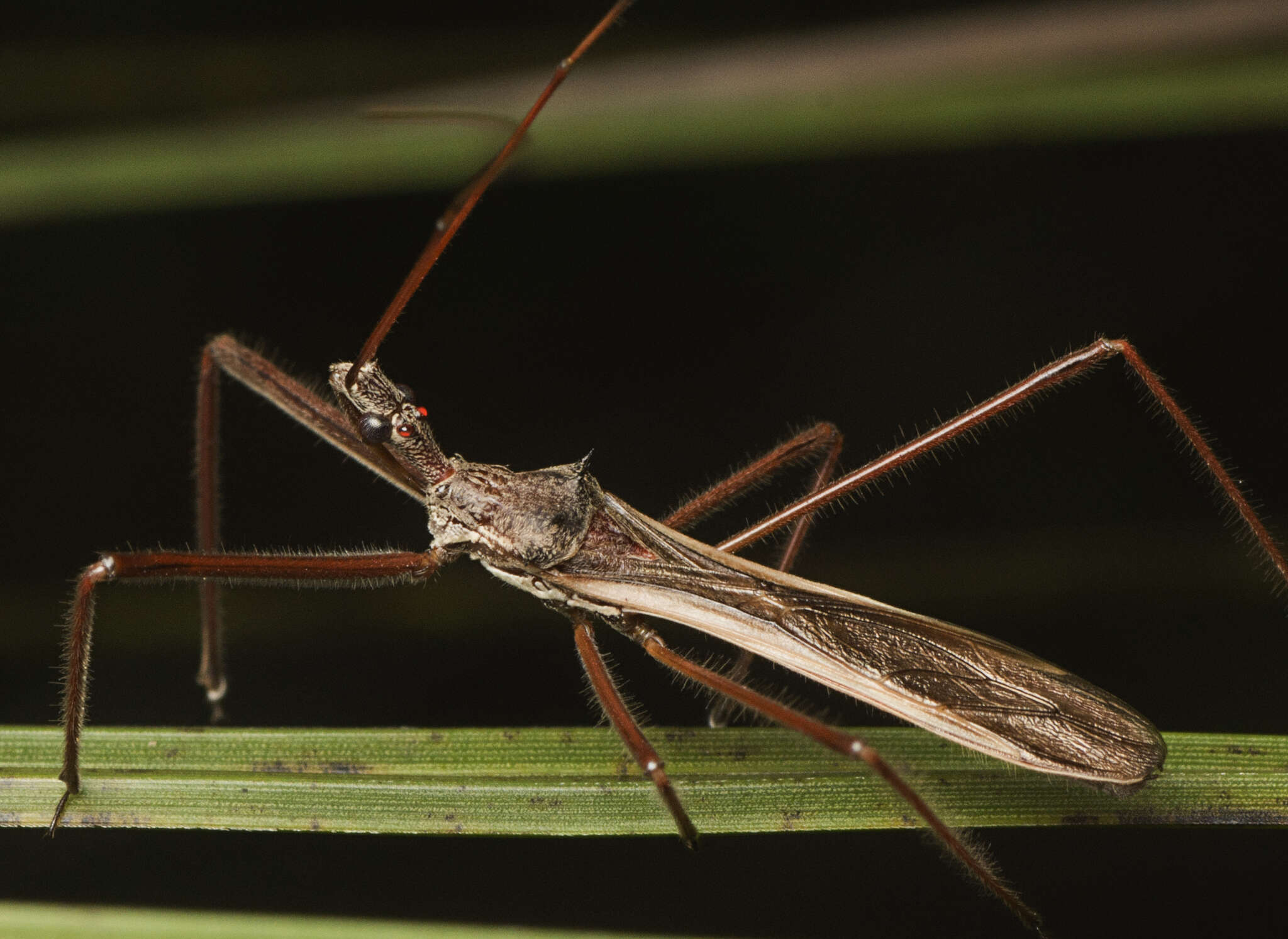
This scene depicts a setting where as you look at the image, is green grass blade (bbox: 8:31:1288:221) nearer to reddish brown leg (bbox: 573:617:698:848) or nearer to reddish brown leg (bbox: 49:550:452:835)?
reddish brown leg (bbox: 49:550:452:835)

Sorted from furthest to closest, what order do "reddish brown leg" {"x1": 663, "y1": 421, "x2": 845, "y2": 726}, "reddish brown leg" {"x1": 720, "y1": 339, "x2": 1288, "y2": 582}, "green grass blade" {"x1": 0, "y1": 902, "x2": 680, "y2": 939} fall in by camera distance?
"reddish brown leg" {"x1": 663, "y1": 421, "x2": 845, "y2": 726} → "reddish brown leg" {"x1": 720, "y1": 339, "x2": 1288, "y2": 582} → "green grass blade" {"x1": 0, "y1": 902, "x2": 680, "y2": 939}

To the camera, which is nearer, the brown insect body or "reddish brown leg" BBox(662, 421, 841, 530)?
the brown insect body

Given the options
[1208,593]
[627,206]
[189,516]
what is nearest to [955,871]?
[1208,593]

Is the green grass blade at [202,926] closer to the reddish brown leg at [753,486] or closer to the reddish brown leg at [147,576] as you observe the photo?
the reddish brown leg at [147,576]

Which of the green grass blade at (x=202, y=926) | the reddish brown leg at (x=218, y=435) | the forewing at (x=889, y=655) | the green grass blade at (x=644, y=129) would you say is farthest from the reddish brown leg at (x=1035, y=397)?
the green grass blade at (x=202, y=926)

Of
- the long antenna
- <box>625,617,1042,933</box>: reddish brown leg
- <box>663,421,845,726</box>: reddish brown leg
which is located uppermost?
the long antenna

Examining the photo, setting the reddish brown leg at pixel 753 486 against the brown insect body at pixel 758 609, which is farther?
the reddish brown leg at pixel 753 486

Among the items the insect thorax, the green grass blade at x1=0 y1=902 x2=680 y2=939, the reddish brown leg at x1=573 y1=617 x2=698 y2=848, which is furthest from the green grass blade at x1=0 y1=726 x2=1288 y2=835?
the insect thorax

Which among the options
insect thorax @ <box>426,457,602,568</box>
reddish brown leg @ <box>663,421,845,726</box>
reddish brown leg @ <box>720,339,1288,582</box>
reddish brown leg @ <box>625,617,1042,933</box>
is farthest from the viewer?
reddish brown leg @ <box>663,421,845,726</box>
